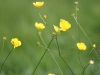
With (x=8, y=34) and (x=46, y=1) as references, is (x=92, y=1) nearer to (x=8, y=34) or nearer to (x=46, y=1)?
(x=46, y=1)

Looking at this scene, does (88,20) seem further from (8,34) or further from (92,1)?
(8,34)

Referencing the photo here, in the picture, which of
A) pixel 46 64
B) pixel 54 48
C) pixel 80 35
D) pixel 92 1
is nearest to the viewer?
pixel 46 64

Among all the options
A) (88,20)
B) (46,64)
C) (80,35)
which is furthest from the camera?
(88,20)

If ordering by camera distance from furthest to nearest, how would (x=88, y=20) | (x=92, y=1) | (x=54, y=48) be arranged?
1. (x=92, y=1)
2. (x=88, y=20)
3. (x=54, y=48)

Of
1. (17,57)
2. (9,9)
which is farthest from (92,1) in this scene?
(17,57)

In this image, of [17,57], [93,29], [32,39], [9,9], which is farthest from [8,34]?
[93,29]

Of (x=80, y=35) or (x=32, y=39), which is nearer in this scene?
(x=32, y=39)
